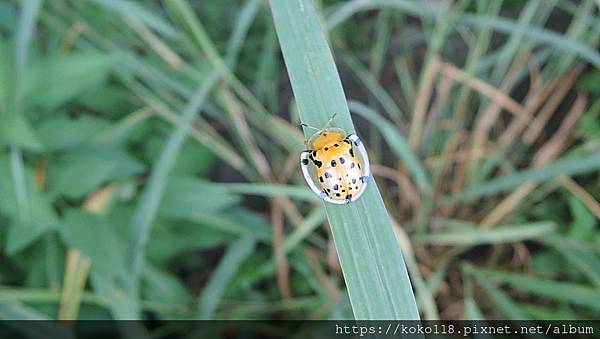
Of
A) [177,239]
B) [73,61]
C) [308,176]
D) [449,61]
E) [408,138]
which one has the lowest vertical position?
[308,176]

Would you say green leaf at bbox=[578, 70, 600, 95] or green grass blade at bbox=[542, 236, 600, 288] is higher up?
green leaf at bbox=[578, 70, 600, 95]

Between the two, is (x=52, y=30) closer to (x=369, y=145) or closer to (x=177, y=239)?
(x=177, y=239)

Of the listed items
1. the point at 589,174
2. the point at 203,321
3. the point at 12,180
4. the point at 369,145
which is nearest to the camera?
the point at 12,180

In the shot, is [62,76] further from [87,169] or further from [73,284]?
[73,284]

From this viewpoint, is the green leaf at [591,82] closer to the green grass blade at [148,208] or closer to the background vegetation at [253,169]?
the background vegetation at [253,169]

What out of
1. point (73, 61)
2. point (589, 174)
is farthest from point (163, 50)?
point (589, 174)

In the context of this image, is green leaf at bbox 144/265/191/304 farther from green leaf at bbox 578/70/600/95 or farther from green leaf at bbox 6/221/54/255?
green leaf at bbox 578/70/600/95

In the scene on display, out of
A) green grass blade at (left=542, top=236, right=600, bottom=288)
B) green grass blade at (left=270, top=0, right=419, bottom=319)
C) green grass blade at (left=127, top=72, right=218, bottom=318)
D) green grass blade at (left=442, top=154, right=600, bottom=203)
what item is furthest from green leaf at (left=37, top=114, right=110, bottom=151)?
green grass blade at (left=542, top=236, right=600, bottom=288)
